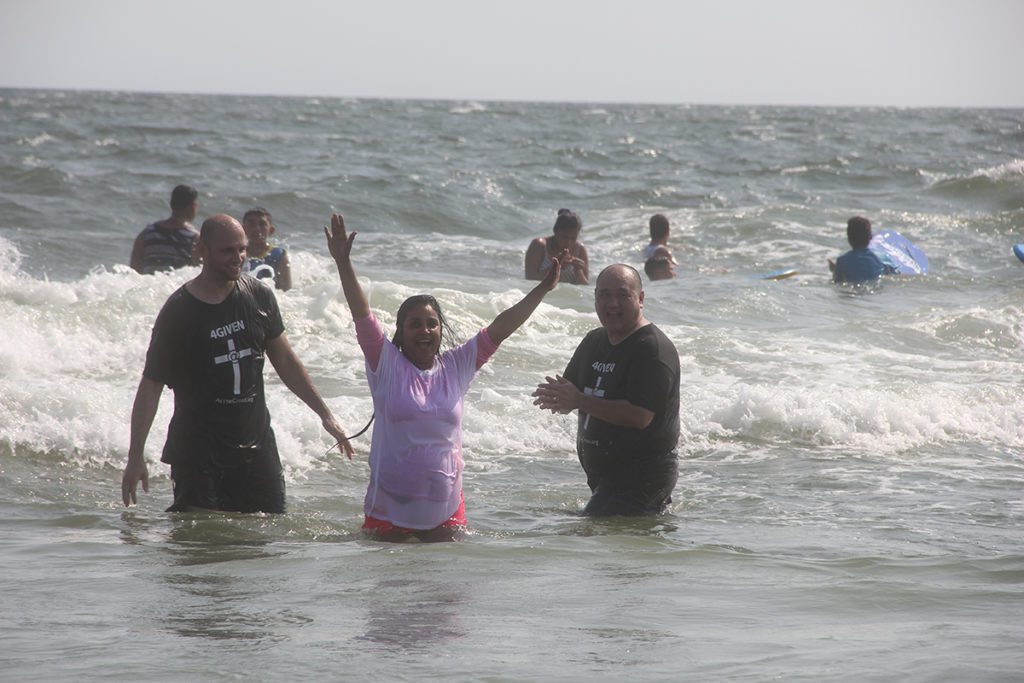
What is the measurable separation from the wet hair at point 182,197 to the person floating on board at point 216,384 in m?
5.90

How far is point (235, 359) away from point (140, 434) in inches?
20.5

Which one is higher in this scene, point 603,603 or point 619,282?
point 619,282

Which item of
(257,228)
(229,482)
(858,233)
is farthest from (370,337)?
(858,233)

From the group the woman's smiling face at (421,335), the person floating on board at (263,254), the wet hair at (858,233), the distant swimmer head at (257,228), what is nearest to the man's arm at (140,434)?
the woman's smiling face at (421,335)

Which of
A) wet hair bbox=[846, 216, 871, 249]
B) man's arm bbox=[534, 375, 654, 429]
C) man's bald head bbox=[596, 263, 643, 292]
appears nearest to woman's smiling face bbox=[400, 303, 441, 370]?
man's arm bbox=[534, 375, 654, 429]

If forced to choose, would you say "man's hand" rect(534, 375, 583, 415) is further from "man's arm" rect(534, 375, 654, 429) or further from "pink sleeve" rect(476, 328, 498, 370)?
"pink sleeve" rect(476, 328, 498, 370)

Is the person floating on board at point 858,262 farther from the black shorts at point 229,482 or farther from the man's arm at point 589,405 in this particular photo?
the black shorts at point 229,482

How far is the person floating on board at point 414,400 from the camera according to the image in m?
5.32

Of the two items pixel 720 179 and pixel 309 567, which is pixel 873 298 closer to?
pixel 309 567

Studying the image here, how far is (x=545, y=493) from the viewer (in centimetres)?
756

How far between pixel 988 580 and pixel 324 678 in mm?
3014

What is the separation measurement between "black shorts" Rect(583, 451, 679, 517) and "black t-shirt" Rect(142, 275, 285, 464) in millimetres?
1681

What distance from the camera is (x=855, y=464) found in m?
8.34

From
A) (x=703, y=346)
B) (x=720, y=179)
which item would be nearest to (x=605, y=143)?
(x=720, y=179)
